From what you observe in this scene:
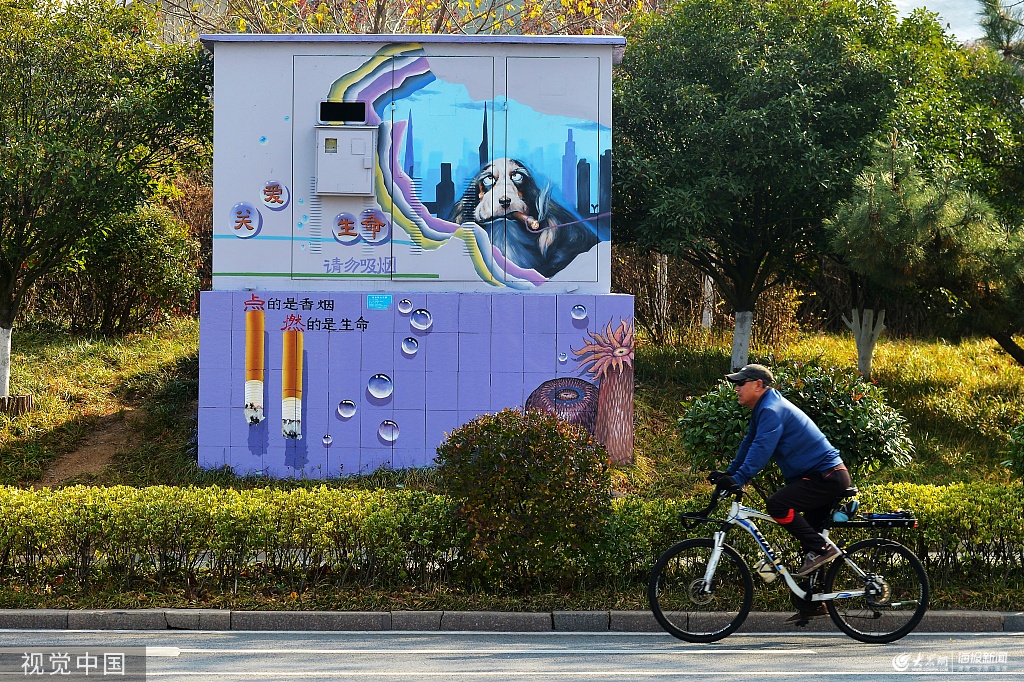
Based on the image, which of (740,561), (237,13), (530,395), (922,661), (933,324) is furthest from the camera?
(237,13)

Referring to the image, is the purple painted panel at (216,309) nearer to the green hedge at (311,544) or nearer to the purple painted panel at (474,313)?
the purple painted panel at (474,313)

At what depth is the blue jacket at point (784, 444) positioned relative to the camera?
689cm

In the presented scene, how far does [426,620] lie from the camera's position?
7336 mm

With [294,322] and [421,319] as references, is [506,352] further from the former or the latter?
[294,322]

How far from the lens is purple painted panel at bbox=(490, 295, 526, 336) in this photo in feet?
40.8

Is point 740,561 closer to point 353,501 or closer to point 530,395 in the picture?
point 353,501

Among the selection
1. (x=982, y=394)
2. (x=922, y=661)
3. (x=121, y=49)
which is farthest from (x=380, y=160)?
(x=982, y=394)

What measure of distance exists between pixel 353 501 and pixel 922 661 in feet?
13.6

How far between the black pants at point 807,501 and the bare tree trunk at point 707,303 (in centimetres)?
1349

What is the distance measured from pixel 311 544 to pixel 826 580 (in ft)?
11.9

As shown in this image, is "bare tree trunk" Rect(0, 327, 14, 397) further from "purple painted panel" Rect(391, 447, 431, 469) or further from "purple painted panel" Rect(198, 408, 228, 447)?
"purple painted panel" Rect(391, 447, 431, 469)

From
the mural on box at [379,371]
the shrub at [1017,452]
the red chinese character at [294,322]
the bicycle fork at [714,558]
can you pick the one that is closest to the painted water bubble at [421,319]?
the mural on box at [379,371]

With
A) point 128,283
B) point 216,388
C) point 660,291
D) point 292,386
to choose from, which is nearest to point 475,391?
point 292,386

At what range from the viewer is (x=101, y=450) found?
13438 millimetres
